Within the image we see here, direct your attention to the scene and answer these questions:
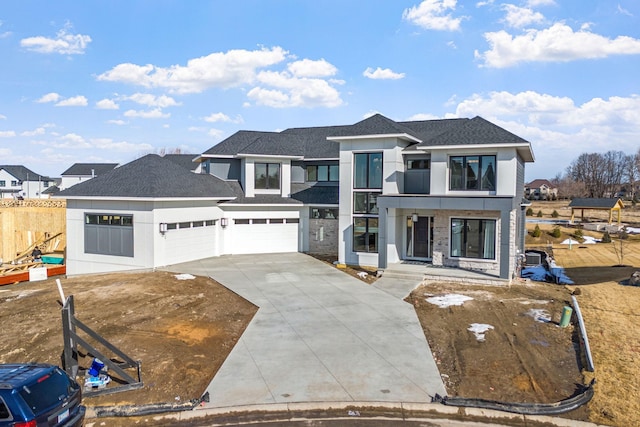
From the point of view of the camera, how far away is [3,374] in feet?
20.1

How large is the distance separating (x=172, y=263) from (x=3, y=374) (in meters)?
13.9

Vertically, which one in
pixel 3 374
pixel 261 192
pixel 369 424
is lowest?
pixel 369 424

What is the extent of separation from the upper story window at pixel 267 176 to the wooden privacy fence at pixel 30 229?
13.6 m

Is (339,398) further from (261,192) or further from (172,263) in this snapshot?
(261,192)

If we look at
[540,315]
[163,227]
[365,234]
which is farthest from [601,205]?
[163,227]

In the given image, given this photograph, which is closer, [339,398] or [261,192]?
[339,398]

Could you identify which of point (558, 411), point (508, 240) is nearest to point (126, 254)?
point (508, 240)

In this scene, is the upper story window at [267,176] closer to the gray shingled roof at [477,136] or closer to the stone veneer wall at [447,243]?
the gray shingled roof at [477,136]

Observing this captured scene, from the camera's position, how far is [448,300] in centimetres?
1436

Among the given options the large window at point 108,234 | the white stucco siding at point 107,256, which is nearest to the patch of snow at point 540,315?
the white stucco siding at point 107,256

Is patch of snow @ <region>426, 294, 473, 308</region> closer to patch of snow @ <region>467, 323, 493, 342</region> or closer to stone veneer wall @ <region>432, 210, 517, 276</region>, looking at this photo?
patch of snow @ <region>467, 323, 493, 342</region>

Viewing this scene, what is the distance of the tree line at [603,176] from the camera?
9100 cm

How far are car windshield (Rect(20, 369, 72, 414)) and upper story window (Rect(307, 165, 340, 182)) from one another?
19.9m

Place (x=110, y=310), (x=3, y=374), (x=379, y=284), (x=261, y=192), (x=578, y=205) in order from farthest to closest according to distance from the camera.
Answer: (x=578, y=205) < (x=261, y=192) < (x=379, y=284) < (x=110, y=310) < (x=3, y=374)
